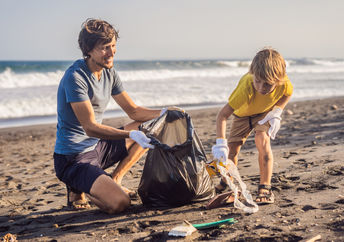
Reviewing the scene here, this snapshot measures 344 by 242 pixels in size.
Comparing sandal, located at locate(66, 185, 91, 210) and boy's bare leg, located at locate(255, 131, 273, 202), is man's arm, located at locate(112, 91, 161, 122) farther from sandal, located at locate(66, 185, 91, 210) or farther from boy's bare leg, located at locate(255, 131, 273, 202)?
boy's bare leg, located at locate(255, 131, 273, 202)

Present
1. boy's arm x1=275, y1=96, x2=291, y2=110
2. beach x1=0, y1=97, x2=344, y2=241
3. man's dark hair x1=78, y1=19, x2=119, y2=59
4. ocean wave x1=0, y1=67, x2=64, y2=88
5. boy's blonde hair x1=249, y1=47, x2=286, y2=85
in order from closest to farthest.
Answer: beach x1=0, y1=97, x2=344, y2=241 < boy's blonde hair x1=249, y1=47, x2=286, y2=85 < man's dark hair x1=78, y1=19, x2=119, y2=59 < boy's arm x1=275, y1=96, x2=291, y2=110 < ocean wave x1=0, y1=67, x2=64, y2=88

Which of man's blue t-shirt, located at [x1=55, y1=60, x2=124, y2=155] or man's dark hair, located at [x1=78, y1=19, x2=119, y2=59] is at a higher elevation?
man's dark hair, located at [x1=78, y1=19, x2=119, y2=59]

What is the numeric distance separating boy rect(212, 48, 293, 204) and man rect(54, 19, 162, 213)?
25.9 inches

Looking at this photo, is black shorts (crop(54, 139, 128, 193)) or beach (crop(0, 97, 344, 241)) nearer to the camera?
beach (crop(0, 97, 344, 241))

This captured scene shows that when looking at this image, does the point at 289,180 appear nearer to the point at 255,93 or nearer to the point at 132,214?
the point at 255,93

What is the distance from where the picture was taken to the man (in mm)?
2693

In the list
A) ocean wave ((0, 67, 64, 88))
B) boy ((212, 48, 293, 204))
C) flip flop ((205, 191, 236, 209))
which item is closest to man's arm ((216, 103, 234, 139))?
boy ((212, 48, 293, 204))

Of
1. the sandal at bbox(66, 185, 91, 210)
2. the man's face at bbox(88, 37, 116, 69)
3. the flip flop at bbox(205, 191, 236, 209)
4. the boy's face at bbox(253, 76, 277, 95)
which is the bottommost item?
the sandal at bbox(66, 185, 91, 210)

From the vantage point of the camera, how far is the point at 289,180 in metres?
3.07

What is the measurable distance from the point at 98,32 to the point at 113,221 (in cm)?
140

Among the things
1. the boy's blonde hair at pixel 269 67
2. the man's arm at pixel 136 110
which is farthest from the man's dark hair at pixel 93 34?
the boy's blonde hair at pixel 269 67

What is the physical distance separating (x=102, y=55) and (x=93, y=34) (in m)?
0.17

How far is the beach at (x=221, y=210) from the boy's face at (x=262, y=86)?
0.78 meters

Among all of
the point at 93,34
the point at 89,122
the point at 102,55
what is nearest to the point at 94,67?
the point at 102,55
